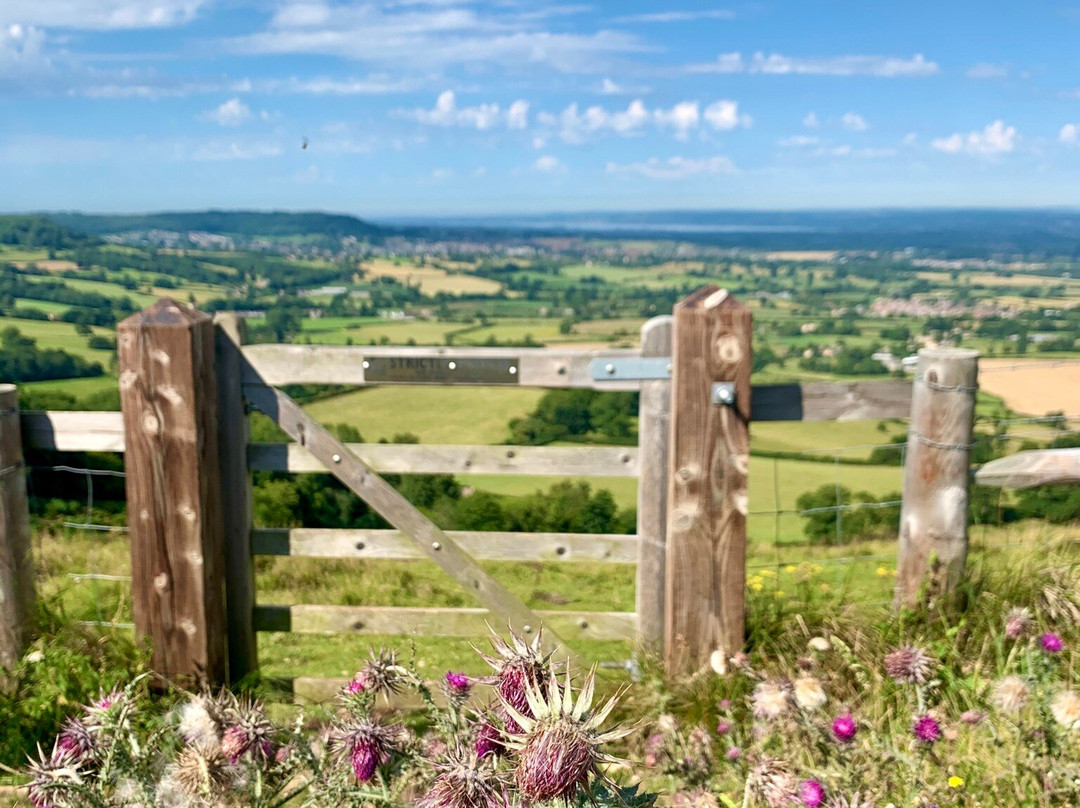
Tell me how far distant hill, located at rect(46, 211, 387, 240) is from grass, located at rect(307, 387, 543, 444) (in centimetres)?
2806

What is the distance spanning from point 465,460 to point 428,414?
8540 mm

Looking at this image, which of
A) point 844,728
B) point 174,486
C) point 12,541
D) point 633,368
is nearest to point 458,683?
point 844,728

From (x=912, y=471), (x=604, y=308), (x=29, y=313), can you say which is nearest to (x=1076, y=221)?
(x=604, y=308)

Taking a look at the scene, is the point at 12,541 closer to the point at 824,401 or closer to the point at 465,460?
the point at 465,460

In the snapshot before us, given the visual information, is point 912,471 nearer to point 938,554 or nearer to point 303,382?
point 938,554

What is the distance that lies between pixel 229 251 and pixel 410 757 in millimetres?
35470

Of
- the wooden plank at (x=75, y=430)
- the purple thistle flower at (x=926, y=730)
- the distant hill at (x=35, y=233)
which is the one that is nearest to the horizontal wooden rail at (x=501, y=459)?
the wooden plank at (x=75, y=430)

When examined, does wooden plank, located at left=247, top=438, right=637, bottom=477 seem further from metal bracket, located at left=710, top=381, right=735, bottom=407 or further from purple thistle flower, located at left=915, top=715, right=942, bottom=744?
purple thistle flower, located at left=915, top=715, right=942, bottom=744

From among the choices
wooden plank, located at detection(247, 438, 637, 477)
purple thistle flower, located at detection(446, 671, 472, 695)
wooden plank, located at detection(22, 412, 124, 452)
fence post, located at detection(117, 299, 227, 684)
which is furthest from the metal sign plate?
purple thistle flower, located at detection(446, 671, 472, 695)

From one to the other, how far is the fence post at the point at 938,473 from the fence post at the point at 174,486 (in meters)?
3.10

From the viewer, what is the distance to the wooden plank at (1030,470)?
14.3ft

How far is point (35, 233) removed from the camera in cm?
2292

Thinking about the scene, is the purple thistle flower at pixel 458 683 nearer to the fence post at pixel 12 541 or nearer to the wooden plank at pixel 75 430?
the wooden plank at pixel 75 430

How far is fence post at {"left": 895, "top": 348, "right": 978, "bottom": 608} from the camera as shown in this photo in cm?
416
